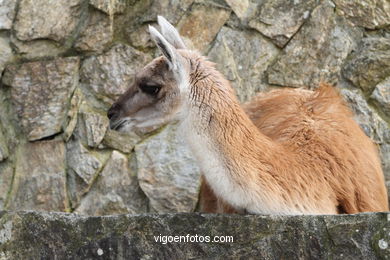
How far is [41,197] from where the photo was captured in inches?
258

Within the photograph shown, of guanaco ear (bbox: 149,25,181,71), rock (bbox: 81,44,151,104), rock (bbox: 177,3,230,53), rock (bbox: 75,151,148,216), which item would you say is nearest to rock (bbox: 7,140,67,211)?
rock (bbox: 75,151,148,216)

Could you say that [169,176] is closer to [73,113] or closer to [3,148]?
[73,113]

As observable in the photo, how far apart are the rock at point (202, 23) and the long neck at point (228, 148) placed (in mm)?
2242

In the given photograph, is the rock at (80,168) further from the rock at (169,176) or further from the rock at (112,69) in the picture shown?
the rock at (112,69)

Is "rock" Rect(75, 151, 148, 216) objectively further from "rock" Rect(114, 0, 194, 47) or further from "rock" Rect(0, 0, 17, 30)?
"rock" Rect(0, 0, 17, 30)

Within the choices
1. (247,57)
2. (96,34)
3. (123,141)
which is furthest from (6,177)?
(247,57)

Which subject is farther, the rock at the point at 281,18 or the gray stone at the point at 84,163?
the rock at the point at 281,18

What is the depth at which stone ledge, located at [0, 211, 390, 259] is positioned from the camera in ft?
12.6

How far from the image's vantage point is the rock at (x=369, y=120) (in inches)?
264

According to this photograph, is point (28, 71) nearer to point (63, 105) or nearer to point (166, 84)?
point (63, 105)

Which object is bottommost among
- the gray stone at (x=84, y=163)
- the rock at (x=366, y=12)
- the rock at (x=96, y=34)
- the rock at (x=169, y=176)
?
the gray stone at (x=84, y=163)

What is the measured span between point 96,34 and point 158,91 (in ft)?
7.09

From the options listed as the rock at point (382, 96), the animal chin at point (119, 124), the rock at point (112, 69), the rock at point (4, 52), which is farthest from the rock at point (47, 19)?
the rock at point (382, 96)

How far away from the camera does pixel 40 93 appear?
652cm
